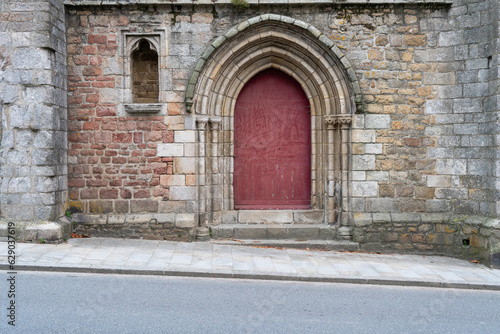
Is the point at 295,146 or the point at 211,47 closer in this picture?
the point at 211,47

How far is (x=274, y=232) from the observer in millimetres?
7977

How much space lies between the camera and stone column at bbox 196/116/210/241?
7.86 metres

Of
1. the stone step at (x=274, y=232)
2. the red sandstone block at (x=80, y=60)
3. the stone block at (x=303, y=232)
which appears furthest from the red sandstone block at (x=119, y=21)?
the stone block at (x=303, y=232)

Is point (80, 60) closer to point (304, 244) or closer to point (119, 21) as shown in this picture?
point (119, 21)

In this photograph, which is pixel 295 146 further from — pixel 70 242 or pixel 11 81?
pixel 11 81

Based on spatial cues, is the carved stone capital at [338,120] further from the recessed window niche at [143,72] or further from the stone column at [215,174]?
the recessed window niche at [143,72]

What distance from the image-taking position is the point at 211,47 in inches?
302

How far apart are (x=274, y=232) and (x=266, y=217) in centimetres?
35

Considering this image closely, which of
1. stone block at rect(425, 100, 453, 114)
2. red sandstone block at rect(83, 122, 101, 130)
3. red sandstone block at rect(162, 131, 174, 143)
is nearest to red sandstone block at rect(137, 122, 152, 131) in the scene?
red sandstone block at rect(162, 131, 174, 143)

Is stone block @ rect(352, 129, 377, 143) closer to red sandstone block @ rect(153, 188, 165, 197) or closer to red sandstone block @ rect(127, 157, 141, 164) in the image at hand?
red sandstone block @ rect(153, 188, 165, 197)

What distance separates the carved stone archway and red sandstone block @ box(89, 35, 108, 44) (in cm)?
173

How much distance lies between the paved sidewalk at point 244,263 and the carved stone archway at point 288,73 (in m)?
0.95

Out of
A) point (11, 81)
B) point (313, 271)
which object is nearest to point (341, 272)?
point (313, 271)

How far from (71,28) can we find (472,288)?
7.73 meters
